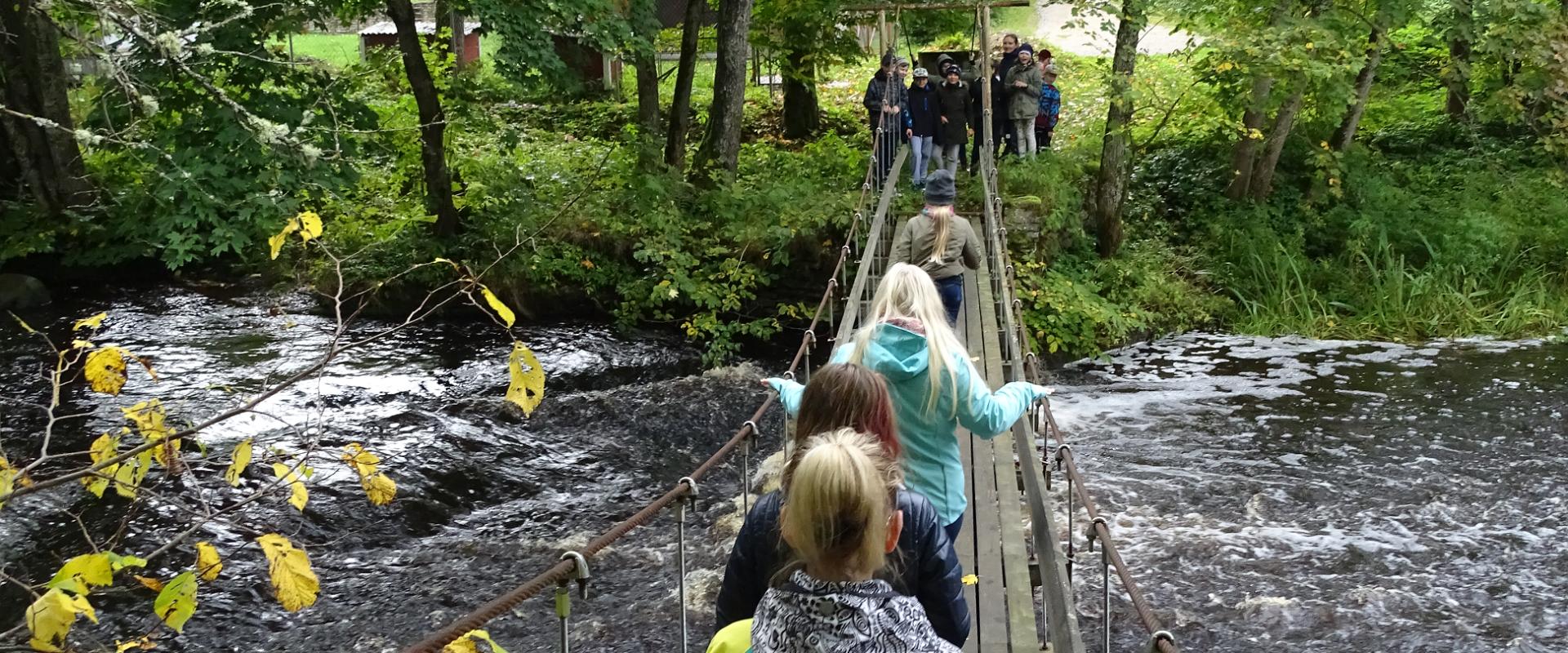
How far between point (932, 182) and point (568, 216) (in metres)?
5.68

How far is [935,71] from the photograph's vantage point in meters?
14.9

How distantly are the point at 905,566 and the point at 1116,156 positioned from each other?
1082 cm

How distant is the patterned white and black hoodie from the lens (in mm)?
1752

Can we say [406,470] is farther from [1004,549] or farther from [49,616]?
[49,616]

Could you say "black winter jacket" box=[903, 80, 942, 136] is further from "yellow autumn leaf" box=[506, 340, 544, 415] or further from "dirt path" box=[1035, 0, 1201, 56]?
"dirt path" box=[1035, 0, 1201, 56]

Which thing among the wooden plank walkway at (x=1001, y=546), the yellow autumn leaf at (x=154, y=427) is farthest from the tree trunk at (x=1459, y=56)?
the yellow autumn leaf at (x=154, y=427)

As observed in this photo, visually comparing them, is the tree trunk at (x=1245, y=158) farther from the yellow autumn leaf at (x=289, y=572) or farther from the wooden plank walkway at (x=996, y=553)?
the yellow autumn leaf at (x=289, y=572)

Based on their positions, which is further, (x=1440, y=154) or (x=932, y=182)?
(x=1440, y=154)

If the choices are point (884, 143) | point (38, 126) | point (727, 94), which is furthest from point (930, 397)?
point (38, 126)

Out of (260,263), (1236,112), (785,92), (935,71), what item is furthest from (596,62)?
(1236,112)

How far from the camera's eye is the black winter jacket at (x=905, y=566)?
6.47ft

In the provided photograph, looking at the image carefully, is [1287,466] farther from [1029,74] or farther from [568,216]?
[568,216]

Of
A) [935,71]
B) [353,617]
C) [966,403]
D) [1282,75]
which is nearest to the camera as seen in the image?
[966,403]

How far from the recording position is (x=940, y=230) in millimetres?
6055
